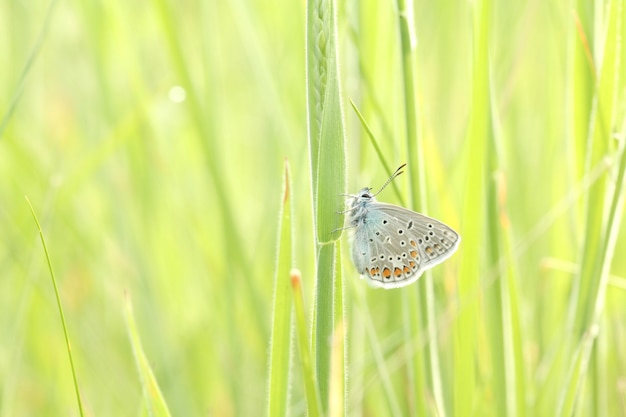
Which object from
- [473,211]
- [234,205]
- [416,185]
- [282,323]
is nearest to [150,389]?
[282,323]

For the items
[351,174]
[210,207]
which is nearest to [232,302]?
[351,174]

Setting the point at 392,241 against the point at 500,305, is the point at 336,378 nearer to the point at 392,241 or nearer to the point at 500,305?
the point at 500,305

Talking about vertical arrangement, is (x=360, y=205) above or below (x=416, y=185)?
below

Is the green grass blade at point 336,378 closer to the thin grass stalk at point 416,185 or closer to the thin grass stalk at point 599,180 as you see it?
the thin grass stalk at point 416,185

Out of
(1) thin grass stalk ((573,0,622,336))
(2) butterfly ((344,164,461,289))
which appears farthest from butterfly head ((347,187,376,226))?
(1) thin grass stalk ((573,0,622,336))

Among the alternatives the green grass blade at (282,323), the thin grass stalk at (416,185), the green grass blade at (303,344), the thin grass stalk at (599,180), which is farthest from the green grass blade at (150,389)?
the thin grass stalk at (599,180)

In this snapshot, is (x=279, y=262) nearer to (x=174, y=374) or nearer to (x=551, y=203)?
(x=174, y=374)
